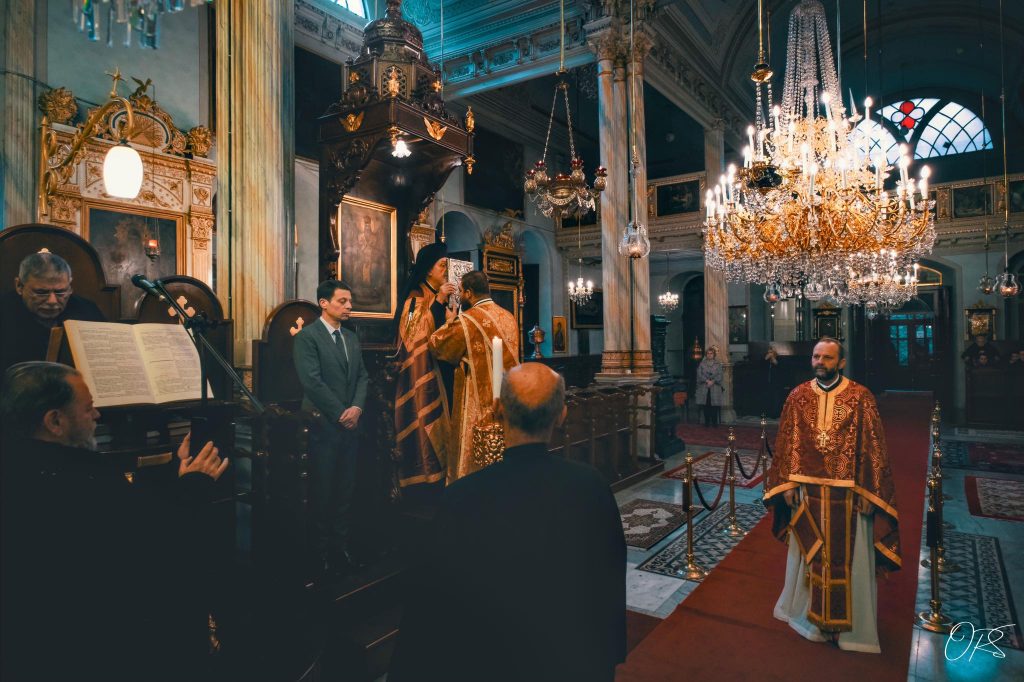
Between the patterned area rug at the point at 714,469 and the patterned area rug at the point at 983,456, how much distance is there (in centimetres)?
286

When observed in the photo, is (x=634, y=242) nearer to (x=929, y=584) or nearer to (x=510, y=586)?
(x=929, y=584)

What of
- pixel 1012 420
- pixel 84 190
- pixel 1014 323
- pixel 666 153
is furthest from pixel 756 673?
pixel 666 153

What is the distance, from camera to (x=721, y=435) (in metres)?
11.9

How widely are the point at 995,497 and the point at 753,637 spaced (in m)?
5.41

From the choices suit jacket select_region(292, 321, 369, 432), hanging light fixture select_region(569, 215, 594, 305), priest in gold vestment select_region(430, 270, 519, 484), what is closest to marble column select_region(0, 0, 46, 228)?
suit jacket select_region(292, 321, 369, 432)

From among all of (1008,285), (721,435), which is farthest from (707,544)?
(1008,285)

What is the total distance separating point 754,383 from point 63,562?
14.7 metres

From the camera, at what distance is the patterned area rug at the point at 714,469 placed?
25.8 feet

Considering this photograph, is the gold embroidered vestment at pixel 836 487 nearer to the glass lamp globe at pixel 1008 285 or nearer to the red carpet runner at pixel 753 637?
the red carpet runner at pixel 753 637

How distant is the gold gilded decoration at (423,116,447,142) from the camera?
556cm

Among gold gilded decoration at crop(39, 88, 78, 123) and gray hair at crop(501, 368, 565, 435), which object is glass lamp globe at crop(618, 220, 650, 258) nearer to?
gray hair at crop(501, 368, 565, 435)

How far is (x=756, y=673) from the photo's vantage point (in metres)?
3.20

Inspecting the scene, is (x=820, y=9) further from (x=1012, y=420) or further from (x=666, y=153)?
(x=666, y=153)

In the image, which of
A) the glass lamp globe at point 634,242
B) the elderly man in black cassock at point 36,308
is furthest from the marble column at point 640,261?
the elderly man in black cassock at point 36,308
